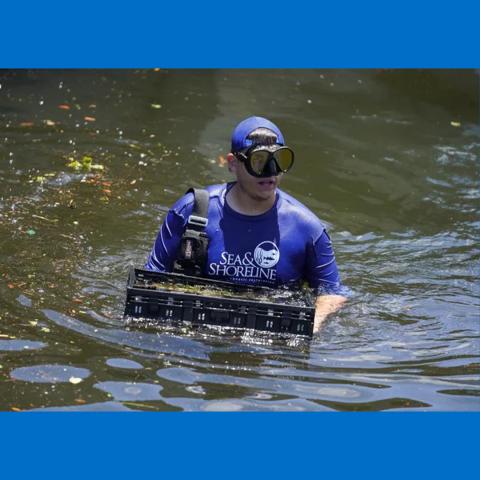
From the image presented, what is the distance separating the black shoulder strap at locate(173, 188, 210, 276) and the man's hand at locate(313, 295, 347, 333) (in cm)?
90

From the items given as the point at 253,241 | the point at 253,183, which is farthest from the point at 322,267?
the point at 253,183

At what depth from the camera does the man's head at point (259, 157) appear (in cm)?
723

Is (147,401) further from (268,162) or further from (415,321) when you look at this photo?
(415,321)

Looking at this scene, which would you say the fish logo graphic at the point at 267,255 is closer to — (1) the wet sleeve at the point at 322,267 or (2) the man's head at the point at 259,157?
(1) the wet sleeve at the point at 322,267

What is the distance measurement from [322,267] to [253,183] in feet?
2.72

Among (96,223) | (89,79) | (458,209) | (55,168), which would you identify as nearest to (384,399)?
(96,223)

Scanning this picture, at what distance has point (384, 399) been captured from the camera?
6.65 m

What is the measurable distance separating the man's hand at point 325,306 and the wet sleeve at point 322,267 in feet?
0.17

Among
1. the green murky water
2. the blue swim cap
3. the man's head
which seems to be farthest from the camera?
the blue swim cap

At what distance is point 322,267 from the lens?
301 inches

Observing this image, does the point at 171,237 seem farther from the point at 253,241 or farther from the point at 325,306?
the point at 325,306

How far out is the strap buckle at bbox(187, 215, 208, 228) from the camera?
7445mm

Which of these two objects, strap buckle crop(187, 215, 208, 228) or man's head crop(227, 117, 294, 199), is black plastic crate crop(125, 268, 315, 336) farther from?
man's head crop(227, 117, 294, 199)

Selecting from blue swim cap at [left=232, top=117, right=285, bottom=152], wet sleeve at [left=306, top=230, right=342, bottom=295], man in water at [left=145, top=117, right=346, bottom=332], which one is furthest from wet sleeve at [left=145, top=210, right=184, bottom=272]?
wet sleeve at [left=306, top=230, right=342, bottom=295]
